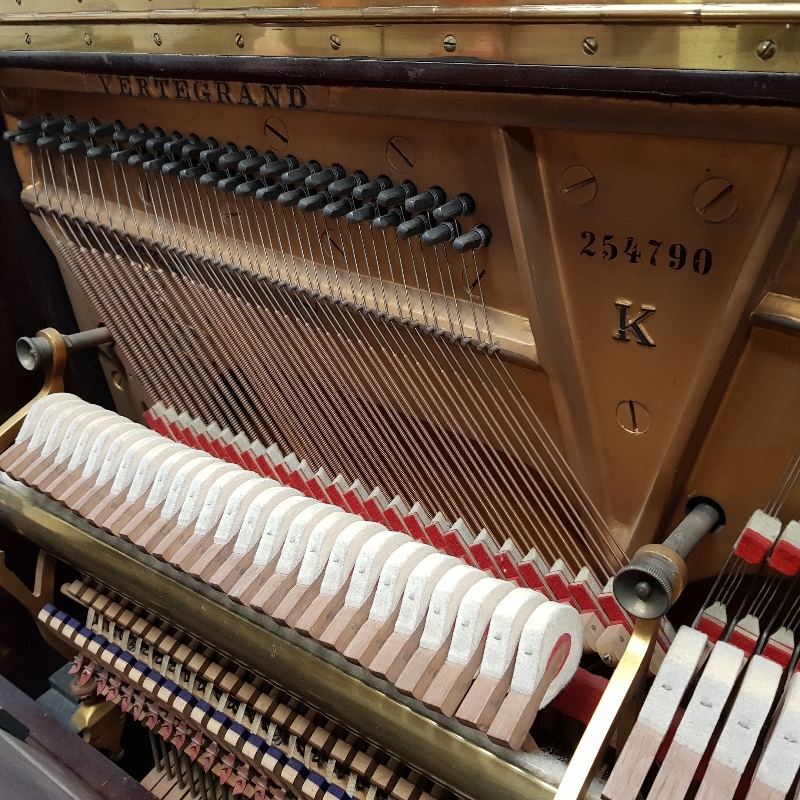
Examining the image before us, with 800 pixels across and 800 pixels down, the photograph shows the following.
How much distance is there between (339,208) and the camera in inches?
60.6

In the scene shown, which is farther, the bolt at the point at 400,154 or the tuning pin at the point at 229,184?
the tuning pin at the point at 229,184

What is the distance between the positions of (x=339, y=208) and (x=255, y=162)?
0.27m

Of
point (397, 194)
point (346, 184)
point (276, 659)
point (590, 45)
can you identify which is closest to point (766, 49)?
point (590, 45)

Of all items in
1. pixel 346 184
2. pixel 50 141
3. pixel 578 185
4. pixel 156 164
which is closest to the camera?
pixel 578 185

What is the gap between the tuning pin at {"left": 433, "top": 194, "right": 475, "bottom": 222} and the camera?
4.52ft

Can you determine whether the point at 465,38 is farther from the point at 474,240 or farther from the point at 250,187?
the point at 250,187

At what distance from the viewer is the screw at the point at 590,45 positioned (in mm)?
1030

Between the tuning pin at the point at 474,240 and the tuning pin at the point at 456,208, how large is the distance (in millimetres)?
36

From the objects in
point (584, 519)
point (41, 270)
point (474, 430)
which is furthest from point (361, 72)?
point (41, 270)

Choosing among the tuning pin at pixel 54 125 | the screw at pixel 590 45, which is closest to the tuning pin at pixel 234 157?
the tuning pin at pixel 54 125

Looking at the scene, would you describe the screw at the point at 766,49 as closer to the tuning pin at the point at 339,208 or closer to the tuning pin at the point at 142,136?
the tuning pin at the point at 339,208

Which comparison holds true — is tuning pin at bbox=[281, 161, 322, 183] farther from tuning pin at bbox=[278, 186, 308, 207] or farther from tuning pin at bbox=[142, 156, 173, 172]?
tuning pin at bbox=[142, 156, 173, 172]

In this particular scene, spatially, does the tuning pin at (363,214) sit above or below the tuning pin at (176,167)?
below

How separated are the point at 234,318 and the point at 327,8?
2.77ft
